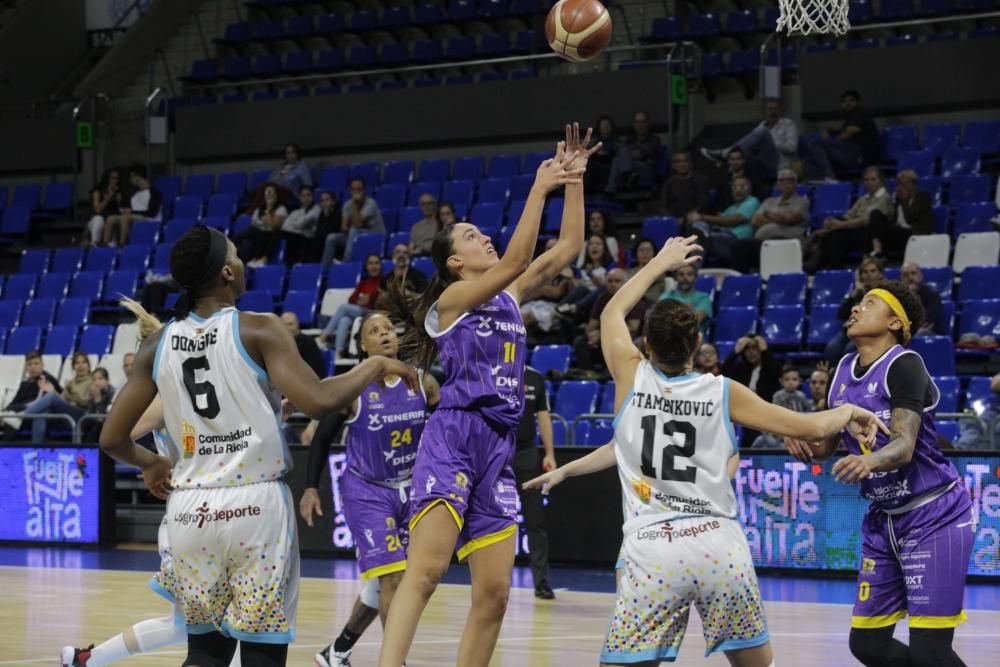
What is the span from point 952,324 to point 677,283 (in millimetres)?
2459

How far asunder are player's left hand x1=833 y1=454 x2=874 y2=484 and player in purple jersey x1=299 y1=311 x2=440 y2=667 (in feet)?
8.83

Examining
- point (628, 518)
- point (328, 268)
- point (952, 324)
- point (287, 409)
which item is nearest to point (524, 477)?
point (287, 409)

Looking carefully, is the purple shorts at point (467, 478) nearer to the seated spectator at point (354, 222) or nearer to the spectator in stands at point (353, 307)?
the spectator in stands at point (353, 307)

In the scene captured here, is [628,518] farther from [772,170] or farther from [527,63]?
[527,63]

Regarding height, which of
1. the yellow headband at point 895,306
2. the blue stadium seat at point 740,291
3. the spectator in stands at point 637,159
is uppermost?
the spectator in stands at point 637,159

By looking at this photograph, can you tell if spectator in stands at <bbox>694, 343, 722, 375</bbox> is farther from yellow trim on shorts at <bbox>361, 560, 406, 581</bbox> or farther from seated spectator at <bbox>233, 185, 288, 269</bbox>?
seated spectator at <bbox>233, 185, 288, 269</bbox>

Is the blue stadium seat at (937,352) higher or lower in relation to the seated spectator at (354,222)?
lower

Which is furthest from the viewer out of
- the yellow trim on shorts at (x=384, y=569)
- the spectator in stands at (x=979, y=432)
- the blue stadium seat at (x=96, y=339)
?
the blue stadium seat at (x=96, y=339)

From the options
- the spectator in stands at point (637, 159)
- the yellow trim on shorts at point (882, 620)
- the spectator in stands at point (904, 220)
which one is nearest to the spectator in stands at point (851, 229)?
the spectator in stands at point (904, 220)

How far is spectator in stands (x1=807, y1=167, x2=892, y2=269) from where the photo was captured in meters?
15.1

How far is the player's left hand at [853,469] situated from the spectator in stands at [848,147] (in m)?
11.7

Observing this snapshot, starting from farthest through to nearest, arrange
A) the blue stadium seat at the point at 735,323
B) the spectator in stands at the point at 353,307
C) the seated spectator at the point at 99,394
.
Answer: the spectator in stands at the point at 353,307 → the seated spectator at the point at 99,394 → the blue stadium seat at the point at 735,323

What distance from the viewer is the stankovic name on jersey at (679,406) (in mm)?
5070

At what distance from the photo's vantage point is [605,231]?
52.4 feet
